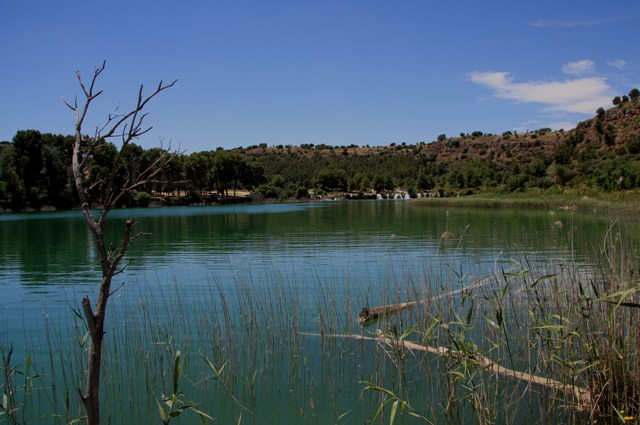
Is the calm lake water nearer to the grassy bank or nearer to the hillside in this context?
the grassy bank

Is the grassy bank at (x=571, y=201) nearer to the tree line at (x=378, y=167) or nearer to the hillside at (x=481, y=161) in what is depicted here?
the tree line at (x=378, y=167)

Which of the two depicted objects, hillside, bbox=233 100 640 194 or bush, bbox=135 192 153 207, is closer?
hillside, bbox=233 100 640 194

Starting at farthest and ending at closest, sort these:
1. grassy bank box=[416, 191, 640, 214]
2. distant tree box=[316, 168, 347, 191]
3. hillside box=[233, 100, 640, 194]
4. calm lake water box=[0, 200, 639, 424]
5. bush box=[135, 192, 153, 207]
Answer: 1. distant tree box=[316, 168, 347, 191]
2. bush box=[135, 192, 153, 207]
3. hillside box=[233, 100, 640, 194]
4. grassy bank box=[416, 191, 640, 214]
5. calm lake water box=[0, 200, 639, 424]

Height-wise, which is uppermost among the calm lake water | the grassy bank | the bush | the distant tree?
the distant tree

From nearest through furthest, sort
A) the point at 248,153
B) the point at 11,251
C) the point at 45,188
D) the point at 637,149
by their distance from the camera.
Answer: the point at 11,251 → the point at 637,149 → the point at 45,188 → the point at 248,153

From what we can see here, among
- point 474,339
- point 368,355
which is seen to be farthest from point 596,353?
point 368,355

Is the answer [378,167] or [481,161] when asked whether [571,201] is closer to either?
[481,161]

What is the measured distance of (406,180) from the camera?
423ft

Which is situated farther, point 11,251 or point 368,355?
point 11,251

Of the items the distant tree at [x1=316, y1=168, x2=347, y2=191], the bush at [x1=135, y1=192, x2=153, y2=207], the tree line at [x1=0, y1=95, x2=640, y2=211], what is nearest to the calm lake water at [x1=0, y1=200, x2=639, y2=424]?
the tree line at [x1=0, y1=95, x2=640, y2=211]

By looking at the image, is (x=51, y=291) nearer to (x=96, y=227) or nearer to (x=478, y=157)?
(x=96, y=227)

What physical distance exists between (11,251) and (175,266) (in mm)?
11731

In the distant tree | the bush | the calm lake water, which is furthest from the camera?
the distant tree

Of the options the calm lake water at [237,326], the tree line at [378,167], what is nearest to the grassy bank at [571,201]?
the tree line at [378,167]
